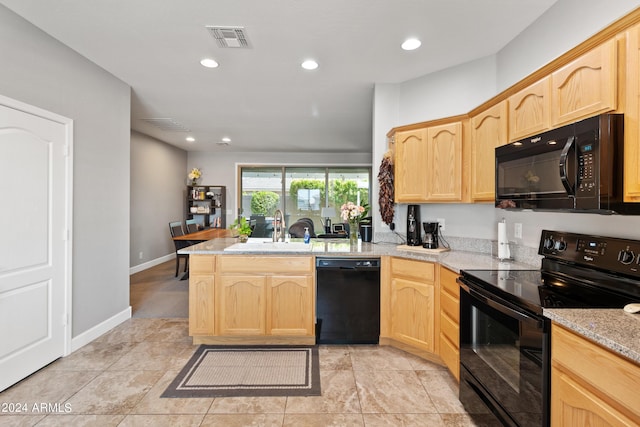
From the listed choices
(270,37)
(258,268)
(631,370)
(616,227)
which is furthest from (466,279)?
(270,37)

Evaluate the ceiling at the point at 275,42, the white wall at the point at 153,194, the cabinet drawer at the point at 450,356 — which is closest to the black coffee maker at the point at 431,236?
the cabinet drawer at the point at 450,356

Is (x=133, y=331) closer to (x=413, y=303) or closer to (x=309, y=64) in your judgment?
(x=413, y=303)

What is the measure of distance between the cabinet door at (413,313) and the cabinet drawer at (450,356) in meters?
0.13

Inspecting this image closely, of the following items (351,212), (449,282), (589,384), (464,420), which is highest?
(351,212)

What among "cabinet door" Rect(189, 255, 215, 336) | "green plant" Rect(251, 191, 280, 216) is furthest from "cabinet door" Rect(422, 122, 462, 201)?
"green plant" Rect(251, 191, 280, 216)

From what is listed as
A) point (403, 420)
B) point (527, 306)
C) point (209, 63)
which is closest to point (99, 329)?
point (209, 63)

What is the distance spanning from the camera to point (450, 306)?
2.24 m

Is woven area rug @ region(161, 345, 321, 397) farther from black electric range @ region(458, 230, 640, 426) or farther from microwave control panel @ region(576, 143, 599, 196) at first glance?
microwave control panel @ region(576, 143, 599, 196)

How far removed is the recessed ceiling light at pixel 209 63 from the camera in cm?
281

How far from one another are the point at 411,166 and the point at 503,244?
3.36ft

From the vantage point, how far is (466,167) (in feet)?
8.39

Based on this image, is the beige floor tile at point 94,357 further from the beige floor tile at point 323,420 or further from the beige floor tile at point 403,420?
the beige floor tile at point 403,420

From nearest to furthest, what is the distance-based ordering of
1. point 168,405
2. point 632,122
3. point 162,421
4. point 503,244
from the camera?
point 632,122, point 162,421, point 168,405, point 503,244

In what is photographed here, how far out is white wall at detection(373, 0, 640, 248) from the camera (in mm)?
1742
